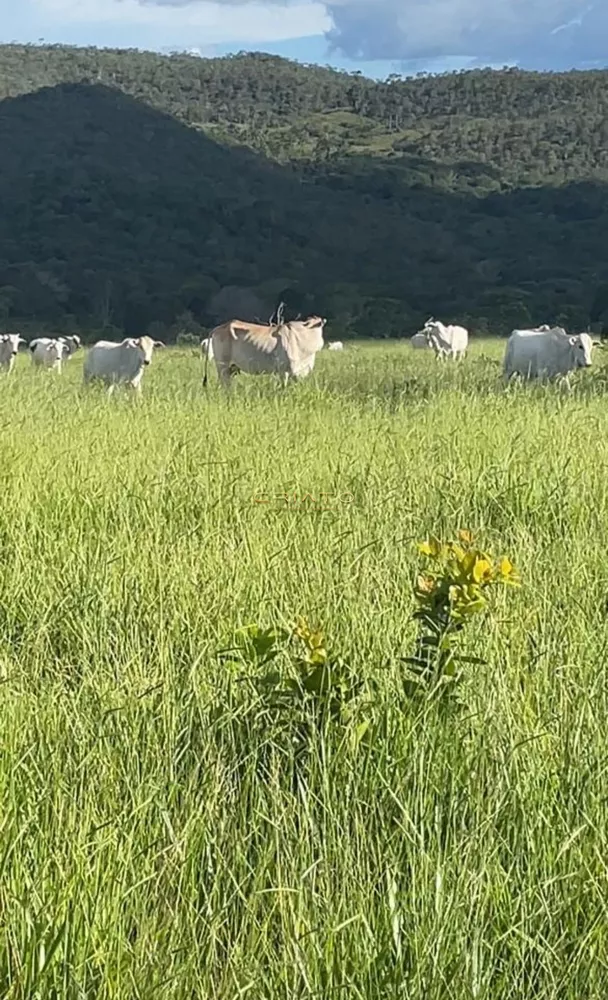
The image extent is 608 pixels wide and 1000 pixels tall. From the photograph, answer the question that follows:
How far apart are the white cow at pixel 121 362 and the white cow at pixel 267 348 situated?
2.95 feet

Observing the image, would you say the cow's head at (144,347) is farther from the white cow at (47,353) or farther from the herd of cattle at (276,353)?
the white cow at (47,353)

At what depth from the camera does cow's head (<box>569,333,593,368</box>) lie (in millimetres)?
14984

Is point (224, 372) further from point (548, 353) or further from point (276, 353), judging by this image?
point (548, 353)

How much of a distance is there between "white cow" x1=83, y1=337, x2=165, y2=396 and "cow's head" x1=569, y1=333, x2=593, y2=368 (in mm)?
5352

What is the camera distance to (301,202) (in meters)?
73.6

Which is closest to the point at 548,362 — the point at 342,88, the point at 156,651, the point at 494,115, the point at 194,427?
the point at 194,427

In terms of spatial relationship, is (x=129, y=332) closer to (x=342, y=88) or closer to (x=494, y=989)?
(x=494, y=989)

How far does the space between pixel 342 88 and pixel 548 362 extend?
96.1 metres

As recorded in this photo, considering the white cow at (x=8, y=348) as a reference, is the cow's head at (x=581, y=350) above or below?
above

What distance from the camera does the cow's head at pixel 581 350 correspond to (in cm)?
1498

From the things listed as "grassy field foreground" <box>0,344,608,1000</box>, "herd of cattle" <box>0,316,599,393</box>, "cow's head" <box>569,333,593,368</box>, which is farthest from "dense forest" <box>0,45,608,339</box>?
"grassy field foreground" <box>0,344,608,1000</box>

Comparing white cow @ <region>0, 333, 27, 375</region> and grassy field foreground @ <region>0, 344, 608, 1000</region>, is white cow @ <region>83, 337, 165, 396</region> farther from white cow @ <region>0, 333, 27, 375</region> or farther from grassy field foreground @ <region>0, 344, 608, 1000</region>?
grassy field foreground @ <region>0, 344, 608, 1000</region>

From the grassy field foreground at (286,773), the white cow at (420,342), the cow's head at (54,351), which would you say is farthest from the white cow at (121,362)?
the white cow at (420,342)

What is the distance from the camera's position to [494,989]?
6.21 feet
